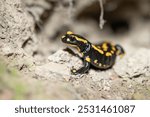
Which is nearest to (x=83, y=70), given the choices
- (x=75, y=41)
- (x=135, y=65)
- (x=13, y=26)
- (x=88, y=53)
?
(x=88, y=53)

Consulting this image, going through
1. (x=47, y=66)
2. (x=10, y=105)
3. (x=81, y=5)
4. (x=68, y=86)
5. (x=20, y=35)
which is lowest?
(x=10, y=105)

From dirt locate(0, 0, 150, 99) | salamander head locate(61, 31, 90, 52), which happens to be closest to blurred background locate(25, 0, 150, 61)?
dirt locate(0, 0, 150, 99)

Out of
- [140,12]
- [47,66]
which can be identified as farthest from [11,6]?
[140,12]

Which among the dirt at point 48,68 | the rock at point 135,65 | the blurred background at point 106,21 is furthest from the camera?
the blurred background at point 106,21

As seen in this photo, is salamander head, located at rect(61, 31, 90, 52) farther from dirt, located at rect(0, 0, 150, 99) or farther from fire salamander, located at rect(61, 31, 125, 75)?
dirt, located at rect(0, 0, 150, 99)

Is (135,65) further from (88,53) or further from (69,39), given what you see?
(69,39)

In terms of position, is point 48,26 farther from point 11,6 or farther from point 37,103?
point 37,103

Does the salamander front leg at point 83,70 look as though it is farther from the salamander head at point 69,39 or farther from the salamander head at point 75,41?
the salamander head at point 69,39

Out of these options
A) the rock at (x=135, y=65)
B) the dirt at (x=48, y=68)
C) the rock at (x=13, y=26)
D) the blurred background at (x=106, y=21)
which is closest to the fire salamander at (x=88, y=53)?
the dirt at (x=48, y=68)
